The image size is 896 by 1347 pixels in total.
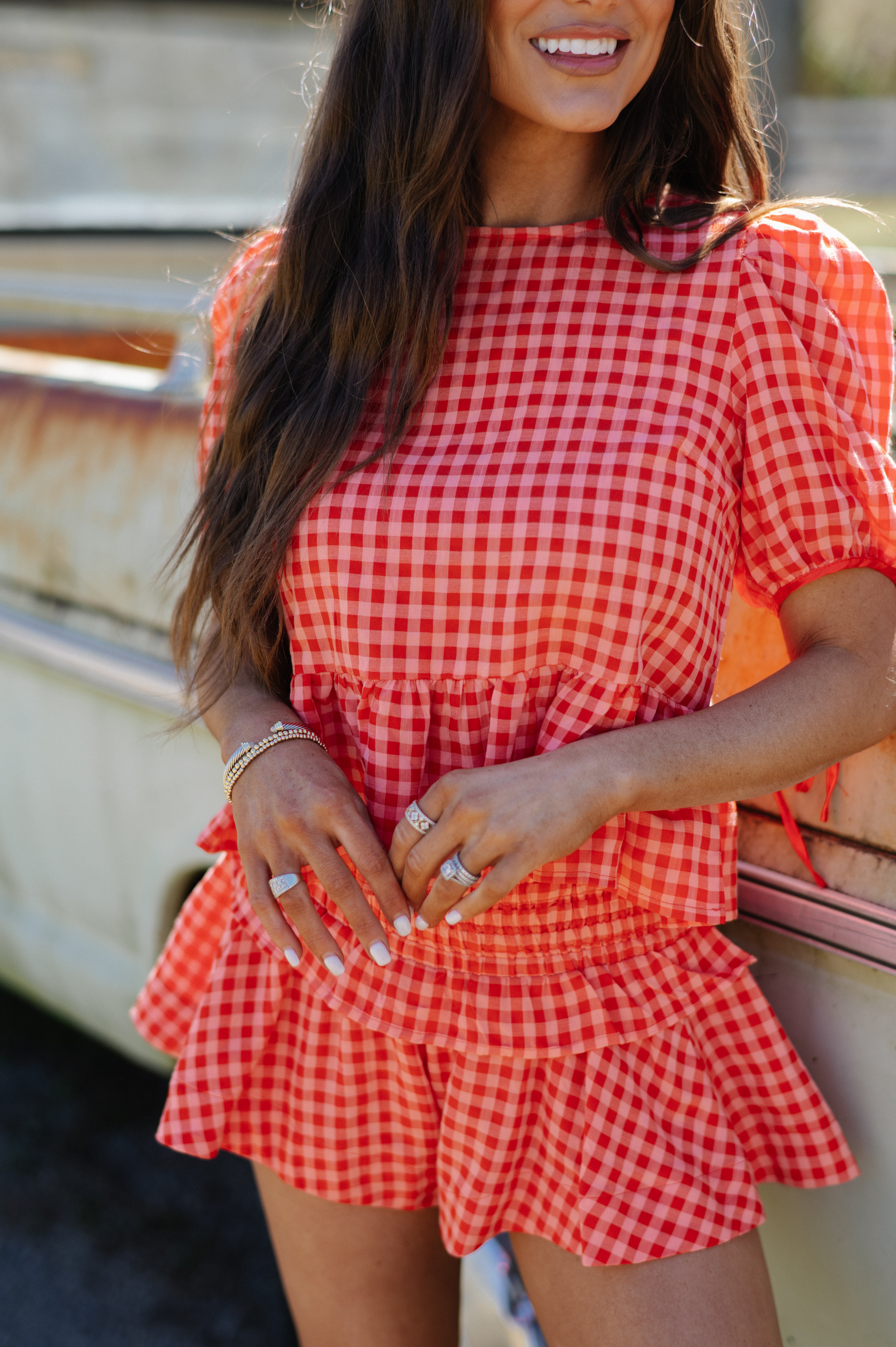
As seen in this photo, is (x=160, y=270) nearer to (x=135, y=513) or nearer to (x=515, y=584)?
(x=135, y=513)

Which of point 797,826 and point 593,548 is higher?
point 593,548

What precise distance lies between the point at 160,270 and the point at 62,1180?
323 centimetres

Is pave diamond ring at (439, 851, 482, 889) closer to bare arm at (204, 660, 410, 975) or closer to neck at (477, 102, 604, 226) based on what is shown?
bare arm at (204, 660, 410, 975)

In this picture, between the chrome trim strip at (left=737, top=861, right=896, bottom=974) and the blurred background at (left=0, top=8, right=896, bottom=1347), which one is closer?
the chrome trim strip at (left=737, top=861, right=896, bottom=974)

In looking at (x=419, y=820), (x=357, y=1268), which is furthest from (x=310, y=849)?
(x=357, y=1268)

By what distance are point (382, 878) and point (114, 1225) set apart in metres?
1.51

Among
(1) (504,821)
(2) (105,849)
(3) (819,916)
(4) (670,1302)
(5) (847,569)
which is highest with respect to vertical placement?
(5) (847,569)

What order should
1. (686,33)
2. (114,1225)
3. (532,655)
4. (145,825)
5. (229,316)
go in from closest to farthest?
(532,655) < (686,33) < (229,316) < (145,825) < (114,1225)

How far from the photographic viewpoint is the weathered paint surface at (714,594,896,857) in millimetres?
1242

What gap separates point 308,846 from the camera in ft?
3.73

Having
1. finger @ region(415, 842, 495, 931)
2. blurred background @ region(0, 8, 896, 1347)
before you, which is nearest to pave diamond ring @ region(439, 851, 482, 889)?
finger @ region(415, 842, 495, 931)

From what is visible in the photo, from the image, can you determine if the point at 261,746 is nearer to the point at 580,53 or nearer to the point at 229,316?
the point at 229,316

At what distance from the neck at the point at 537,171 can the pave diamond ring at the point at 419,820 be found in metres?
0.64

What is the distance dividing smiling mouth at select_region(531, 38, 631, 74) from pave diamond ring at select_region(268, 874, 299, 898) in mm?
804
